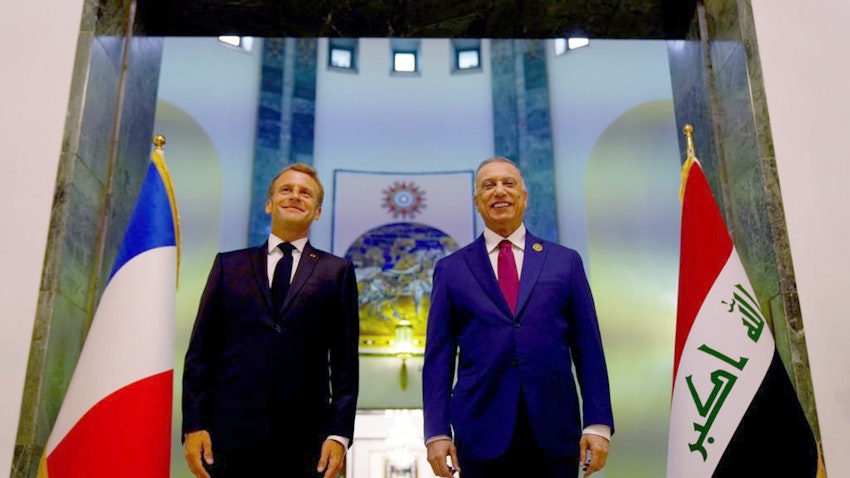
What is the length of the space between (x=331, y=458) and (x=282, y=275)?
0.70 meters

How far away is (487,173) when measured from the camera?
3029mm

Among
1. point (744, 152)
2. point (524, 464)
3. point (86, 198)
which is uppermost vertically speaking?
point (744, 152)

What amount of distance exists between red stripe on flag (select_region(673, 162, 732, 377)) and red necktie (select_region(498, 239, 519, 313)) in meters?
0.78

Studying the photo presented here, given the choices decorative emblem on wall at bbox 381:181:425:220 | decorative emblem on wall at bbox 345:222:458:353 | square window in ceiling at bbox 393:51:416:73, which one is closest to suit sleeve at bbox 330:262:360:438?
decorative emblem on wall at bbox 345:222:458:353

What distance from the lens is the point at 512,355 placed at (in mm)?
2717

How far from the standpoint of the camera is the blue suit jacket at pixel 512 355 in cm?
264

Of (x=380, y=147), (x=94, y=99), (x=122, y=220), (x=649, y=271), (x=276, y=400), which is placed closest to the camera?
(x=276, y=400)

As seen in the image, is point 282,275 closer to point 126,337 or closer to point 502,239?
point 126,337

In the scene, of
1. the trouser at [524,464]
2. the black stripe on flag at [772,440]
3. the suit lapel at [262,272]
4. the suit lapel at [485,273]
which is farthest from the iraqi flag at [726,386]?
the suit lapel at [262,272]

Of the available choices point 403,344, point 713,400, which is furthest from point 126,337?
point 403,344

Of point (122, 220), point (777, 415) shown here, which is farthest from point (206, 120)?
point (777, 415)

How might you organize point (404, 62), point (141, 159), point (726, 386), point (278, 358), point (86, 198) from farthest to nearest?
point (404, 62)
point (141, 159)
point (86, 198)
point (726, 386)
point (278, 358)

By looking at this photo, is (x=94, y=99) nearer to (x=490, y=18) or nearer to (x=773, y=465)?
(x=490, y=18)

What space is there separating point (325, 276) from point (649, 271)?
23.9 ft
